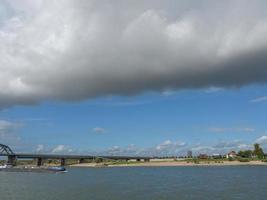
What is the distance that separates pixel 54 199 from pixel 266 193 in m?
37.7

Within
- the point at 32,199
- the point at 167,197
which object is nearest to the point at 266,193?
the point at 167,197

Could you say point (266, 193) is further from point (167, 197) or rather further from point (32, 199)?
point (32, 199)

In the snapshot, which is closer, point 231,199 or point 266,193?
point 231,199

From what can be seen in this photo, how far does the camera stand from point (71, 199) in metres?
74.2

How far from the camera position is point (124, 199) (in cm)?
7250

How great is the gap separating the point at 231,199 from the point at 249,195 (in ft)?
25.2

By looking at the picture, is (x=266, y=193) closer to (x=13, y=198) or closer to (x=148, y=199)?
(x=148, y=199)

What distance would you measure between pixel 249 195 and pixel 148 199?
728 inches

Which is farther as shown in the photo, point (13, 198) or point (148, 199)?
point (13, 198)

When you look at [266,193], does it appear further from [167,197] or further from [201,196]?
[167,197]

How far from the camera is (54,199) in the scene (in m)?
74.6

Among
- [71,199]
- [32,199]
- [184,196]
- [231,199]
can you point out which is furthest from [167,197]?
[32,199]

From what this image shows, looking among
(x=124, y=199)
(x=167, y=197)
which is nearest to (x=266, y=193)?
(x=167, y=197)

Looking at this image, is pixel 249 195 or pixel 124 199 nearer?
pixel 124 199
